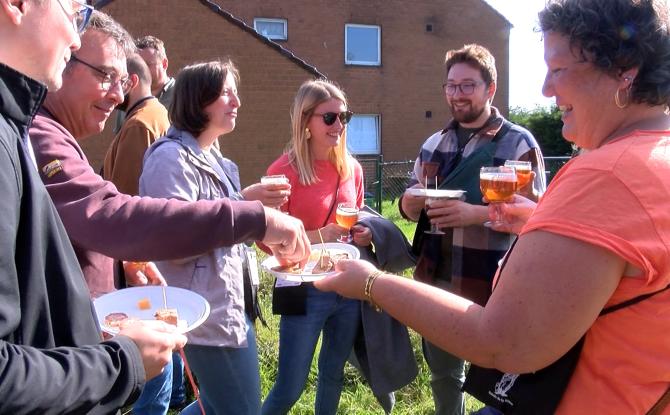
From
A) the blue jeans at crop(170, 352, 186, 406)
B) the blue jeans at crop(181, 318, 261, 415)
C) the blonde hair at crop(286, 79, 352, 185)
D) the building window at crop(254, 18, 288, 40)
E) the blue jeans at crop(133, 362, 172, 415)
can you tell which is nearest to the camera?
the blue jeans at crop(181, 318, 261, 415)

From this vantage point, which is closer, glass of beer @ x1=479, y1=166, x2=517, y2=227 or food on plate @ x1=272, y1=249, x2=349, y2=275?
food on plate @ x1=272, y1=249, x2=349, y2=275

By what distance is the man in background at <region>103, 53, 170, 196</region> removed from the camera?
3922 millimetres

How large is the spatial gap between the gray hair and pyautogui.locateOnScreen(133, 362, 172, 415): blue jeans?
2014mm

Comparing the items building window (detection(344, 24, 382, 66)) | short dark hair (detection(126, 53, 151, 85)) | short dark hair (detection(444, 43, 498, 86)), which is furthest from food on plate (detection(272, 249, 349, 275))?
building window (detection(344, 24, 382, 66))

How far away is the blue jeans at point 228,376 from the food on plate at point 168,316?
719mm

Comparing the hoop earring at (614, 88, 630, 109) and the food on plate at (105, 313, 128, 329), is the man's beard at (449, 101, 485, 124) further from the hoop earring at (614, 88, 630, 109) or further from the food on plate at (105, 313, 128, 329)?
the food on plate at (105, 313, 128, 329)

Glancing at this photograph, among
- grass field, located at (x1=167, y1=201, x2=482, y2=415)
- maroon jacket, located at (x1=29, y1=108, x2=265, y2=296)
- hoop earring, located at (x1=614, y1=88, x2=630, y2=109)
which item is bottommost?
grass field, located at (x1=167, y1=201, x2=482, y2=415)

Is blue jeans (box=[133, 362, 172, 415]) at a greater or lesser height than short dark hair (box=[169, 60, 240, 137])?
lesser

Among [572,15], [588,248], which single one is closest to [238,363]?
[588,248]

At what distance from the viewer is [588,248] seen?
4.58 ft

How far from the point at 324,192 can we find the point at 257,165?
396 inches

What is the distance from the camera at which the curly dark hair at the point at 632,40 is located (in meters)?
1.55

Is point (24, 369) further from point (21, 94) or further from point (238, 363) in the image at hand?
point (238, 363)

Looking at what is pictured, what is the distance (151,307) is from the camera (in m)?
2.29
